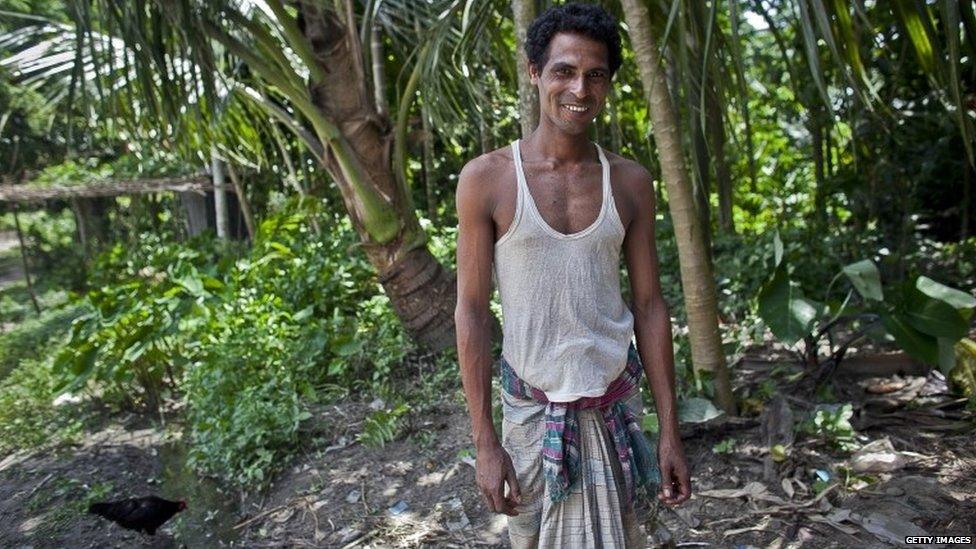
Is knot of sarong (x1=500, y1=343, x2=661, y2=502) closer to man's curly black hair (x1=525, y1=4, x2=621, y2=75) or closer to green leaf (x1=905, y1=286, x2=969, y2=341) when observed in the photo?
man's curly black hair (x1=525, y1=4, x2=621, y2=75)

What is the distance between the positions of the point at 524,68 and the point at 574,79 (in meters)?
1.69

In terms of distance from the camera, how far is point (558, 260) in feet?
6.09

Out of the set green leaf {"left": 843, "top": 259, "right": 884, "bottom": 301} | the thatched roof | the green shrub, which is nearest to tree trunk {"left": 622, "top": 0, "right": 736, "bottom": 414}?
green leaf {"left": 843, "top": 259, "right": 884, "bottom": 301}

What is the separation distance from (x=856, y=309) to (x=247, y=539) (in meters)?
3.01

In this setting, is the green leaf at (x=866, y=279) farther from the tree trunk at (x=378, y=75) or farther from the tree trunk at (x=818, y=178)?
the tree trunk at (x=818, y=178)

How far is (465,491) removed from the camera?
3662 mm

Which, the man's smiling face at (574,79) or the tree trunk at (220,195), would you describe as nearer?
the man's smiling face at (574,79)

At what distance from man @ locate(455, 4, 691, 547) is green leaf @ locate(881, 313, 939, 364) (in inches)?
79.8

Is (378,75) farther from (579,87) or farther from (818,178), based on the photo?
(818,178)

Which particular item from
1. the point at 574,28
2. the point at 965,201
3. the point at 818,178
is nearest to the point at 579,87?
the point at 574,28

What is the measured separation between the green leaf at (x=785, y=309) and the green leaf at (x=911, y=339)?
0.33 meters

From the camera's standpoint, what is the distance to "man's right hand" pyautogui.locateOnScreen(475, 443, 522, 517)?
1857 mm

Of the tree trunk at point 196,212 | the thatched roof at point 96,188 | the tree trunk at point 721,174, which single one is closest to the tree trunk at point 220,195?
the thatched roof at point 96,188

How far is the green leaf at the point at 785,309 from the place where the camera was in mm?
3531
